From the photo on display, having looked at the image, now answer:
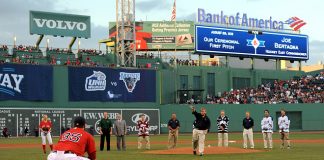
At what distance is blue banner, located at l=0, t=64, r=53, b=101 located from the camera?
5231 centimetres

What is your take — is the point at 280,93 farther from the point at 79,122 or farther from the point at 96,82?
the point at 79,122

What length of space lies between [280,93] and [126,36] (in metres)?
19.0

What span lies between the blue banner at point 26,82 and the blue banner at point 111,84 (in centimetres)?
233

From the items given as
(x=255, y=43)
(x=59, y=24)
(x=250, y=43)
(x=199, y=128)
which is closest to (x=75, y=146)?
(x=199, y=128)

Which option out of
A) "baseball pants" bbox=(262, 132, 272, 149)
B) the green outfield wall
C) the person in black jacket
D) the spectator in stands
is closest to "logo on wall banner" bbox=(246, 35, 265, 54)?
the green outfield wall

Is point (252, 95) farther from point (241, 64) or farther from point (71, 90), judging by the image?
point (71, 90)

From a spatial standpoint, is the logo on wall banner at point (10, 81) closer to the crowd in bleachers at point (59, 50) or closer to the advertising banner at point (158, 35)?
the crowd in bleachers at point (59, 50)

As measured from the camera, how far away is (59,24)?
62.4 m

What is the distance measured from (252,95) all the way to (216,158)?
45.7 meters

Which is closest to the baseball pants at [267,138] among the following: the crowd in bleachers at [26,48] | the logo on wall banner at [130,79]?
the logo on wall banner at [130,79]

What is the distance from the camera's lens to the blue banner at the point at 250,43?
222 ft

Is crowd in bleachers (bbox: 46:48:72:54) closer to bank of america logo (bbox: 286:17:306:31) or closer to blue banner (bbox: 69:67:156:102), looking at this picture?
blue banner (bbox: 69:67:156:102)

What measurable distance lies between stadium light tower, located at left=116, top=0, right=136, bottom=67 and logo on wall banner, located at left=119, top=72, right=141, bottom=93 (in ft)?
7.44

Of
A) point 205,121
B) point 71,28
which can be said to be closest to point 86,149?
point 205,121
